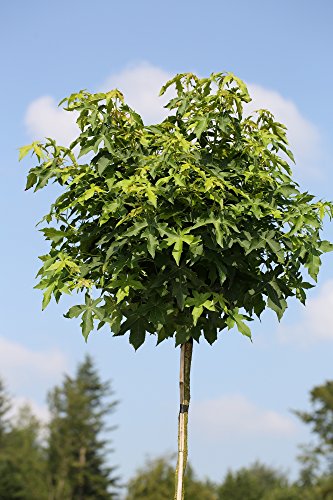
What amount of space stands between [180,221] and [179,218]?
0.03 m

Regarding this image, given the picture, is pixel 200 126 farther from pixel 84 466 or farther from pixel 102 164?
pixel 84 466

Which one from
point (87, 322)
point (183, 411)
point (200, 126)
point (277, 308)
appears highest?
point (200, 126)

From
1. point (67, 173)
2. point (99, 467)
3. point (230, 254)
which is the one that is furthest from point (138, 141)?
point (99, 467)

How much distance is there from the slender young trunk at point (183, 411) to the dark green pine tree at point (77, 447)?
52.4m

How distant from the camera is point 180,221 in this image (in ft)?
23.4

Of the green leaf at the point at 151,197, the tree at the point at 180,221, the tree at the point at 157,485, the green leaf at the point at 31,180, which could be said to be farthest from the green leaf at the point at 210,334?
the tree at the point at 157,485

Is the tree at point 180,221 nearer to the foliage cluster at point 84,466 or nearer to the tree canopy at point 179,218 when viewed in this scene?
the tree canopy at point 179,218

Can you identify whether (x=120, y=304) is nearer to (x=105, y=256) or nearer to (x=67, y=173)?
(x=105, y=256)

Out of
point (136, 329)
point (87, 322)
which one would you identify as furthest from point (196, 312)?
point (87, 322)

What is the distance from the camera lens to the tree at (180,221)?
7.06m

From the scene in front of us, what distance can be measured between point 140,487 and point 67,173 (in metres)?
40.9

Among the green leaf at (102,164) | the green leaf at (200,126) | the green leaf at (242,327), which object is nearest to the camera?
the green leaf at (242,327)

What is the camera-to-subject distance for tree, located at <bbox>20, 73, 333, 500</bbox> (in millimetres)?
7062

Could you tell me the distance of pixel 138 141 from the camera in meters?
7.59
